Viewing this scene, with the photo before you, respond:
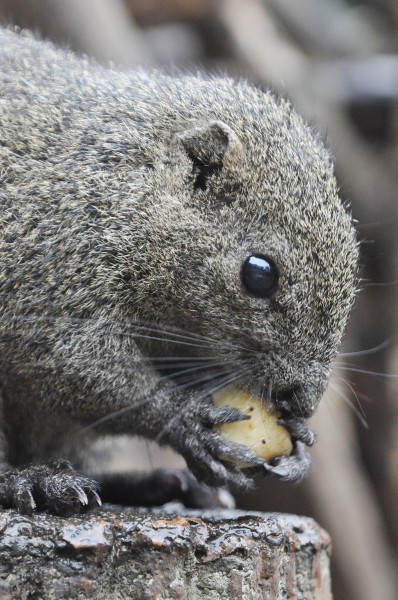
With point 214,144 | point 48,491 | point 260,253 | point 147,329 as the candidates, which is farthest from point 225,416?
point 214,144

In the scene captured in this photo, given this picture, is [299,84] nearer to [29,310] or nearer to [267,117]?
[267,117]

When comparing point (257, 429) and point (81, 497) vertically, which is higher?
point (257, 429)

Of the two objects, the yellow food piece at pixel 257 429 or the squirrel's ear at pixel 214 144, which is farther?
the squirrel's ear at pixel 214 144

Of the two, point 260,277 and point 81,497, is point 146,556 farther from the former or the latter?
point 260,277

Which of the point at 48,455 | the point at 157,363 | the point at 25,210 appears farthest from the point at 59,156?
the point at 48,455

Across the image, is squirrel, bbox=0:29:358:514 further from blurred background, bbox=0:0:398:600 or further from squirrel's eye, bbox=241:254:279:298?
blurred background, bbox=0:0:398:600

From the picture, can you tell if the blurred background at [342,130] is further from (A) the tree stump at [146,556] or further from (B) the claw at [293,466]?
(A) the tree stump at [146,556]

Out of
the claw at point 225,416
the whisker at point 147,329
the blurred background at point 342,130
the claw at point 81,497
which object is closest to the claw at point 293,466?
the claw at point 225,416

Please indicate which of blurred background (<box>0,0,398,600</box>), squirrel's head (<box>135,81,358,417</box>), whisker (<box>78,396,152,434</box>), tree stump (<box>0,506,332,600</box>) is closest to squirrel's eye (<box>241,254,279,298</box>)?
squirrel's head (<box>135,81,358,417</box>)
